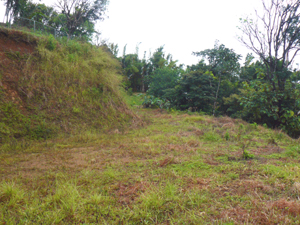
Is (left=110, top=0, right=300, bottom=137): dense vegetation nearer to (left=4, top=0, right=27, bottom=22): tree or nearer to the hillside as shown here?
the hillside

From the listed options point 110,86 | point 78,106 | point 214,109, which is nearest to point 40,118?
point 78,106

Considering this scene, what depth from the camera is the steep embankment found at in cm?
628

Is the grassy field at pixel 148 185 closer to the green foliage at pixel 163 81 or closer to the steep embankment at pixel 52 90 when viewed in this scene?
the steep embankment at pixel 52 90

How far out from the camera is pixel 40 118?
656cm

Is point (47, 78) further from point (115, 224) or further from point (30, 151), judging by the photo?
point (115, 224)

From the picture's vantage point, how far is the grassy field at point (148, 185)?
238 cm

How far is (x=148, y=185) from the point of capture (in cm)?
318

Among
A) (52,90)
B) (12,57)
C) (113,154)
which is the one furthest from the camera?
(52,90)

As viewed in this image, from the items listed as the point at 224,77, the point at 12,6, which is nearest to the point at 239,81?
the point at 224,77

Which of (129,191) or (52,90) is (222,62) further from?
(129,191)

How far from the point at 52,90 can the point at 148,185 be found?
19.7 feet

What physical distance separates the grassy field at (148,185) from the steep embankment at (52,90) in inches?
50.3

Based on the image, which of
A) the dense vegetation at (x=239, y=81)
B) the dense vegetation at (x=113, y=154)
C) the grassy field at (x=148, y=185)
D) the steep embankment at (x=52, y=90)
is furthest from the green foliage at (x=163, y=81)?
the grassy field at (x=148, y=185)

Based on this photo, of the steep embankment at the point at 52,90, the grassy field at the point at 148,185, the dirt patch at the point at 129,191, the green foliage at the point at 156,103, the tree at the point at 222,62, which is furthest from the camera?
the green foliage at the point at 156,103
